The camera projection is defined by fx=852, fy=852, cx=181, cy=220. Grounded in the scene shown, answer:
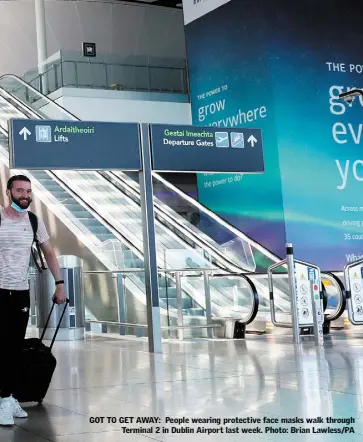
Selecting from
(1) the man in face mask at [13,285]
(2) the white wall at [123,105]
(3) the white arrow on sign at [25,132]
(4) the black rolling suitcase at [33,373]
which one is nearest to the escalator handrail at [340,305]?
(3) the white arrow on sign at [25,132]

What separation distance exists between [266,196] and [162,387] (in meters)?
11.0

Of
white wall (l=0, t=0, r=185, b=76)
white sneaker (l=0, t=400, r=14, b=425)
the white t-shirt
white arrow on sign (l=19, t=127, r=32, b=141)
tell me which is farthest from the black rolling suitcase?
white wall (l=0, t=0, r=185, b=76)

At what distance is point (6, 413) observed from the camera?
16.8 feet

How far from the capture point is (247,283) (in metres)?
12.2

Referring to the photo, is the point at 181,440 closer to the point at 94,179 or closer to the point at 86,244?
the point at 86,244

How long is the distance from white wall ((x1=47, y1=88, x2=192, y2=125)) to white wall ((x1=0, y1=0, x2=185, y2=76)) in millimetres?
3753

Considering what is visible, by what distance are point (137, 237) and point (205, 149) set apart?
474 cm

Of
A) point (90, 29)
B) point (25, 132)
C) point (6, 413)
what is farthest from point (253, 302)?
point (90, 29)

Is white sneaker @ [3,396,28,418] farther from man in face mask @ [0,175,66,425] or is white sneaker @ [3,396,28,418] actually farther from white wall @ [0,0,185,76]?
white wall @ [0,0,185,76]

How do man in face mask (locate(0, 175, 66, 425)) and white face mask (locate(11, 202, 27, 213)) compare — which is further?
white face mask (locate(11, 202, 27, 213))

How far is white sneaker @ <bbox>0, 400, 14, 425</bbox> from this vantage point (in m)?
5.05

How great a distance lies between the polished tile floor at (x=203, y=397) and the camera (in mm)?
4539

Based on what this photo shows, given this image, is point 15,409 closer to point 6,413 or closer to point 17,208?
point 6,413

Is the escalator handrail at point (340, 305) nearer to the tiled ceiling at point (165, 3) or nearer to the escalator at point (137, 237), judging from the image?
the escalator at point (137, 237)
